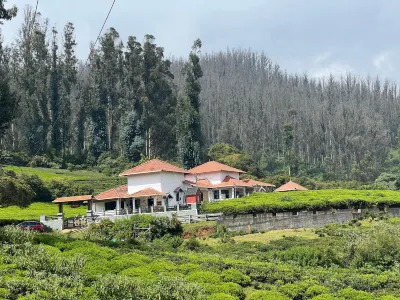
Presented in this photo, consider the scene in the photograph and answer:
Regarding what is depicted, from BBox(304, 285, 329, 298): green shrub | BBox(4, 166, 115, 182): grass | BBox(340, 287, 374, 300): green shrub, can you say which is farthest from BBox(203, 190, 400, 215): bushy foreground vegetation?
BBox(4, 166, 115, 182): grass

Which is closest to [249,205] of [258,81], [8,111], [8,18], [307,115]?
[8,111]

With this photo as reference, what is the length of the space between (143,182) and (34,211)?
32.3 ft

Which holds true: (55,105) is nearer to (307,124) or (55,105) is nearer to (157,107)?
(157,107)

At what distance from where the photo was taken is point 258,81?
16712cm

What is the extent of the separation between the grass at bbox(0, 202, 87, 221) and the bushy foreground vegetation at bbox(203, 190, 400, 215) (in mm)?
13709

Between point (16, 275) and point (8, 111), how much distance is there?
17.6 meters

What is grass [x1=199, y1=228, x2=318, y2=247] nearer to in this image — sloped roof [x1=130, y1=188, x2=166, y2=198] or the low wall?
the low wall

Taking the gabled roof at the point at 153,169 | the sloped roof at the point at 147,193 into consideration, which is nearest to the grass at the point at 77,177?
the gabled roof at the point at 153,169

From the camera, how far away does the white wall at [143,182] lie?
149ft

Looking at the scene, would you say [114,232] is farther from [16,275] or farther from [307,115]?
[307,115]

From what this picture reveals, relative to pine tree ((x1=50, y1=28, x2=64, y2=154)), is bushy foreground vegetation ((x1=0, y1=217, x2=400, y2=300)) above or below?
below

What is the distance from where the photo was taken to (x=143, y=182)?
151 feet

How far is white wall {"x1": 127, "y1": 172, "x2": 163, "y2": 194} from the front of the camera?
45469 millimetres

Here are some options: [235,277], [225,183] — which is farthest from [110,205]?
[235,277]
